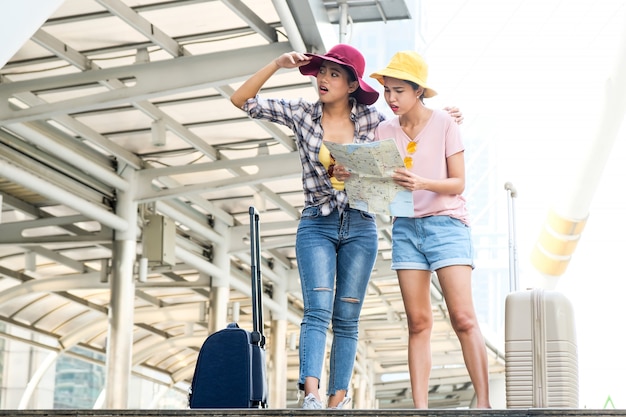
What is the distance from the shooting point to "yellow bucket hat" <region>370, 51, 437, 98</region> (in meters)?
5.39

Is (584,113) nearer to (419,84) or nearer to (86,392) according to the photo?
(86,392)

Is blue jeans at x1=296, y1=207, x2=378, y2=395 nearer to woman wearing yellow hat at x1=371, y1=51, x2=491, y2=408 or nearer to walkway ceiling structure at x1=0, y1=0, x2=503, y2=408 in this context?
woman wearing yellow hat at x1=371, y1=51, x2=491, y2=408

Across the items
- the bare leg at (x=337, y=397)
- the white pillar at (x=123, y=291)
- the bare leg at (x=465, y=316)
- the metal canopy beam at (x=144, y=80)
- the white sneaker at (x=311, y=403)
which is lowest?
the white sneaker at (x=311, y=403)

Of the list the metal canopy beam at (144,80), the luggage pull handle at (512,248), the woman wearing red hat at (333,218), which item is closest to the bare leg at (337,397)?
the woman wearing red hat at (333,218)

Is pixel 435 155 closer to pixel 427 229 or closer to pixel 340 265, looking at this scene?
pixel 427 229

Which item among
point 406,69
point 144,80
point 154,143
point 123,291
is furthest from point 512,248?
point 123,291

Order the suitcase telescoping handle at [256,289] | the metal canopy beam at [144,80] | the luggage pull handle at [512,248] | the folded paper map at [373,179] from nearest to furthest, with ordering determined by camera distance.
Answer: the folded paper map at [373,179]
the suitcase telescoping handle at [256,289]
the luggage pull handle at [512,248]
the metal canopy beam at [144,80]

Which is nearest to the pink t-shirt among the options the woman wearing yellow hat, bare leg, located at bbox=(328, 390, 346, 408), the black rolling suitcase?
the woman wearing yellow hat

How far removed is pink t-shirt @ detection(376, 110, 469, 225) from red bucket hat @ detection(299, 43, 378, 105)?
0.25 metres

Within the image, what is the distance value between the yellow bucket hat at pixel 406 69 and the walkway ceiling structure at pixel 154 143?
17.2 feet

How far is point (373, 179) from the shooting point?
529 cm

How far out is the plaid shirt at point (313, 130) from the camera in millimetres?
5520

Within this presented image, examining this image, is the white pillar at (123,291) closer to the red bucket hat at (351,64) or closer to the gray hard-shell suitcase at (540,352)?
the red bucket hat at (351,64)

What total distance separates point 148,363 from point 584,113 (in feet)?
50.8
